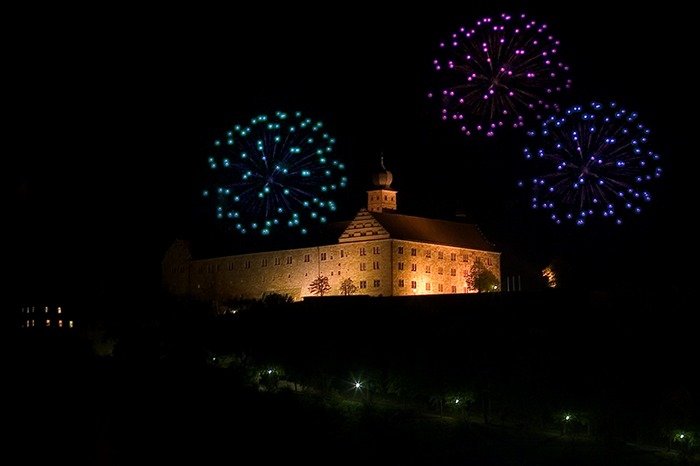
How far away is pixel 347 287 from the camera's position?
106688mm

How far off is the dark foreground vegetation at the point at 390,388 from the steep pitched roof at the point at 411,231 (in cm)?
1042

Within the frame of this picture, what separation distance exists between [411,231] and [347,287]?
19.5 feet

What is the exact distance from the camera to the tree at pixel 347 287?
106 meters

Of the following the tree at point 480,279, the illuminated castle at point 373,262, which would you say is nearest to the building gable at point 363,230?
the illuminated castle at point 373,262

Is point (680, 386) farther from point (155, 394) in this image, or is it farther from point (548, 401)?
point (155, 394)

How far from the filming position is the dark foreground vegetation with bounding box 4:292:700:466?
256ft

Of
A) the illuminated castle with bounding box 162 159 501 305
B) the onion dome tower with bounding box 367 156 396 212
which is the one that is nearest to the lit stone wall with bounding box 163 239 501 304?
the illuminated castle with bounding box 162 159 501 305

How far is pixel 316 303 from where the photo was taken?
320 ft

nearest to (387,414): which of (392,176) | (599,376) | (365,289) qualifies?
(599,376)

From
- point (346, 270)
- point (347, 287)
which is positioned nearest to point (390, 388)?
point (347, 287)

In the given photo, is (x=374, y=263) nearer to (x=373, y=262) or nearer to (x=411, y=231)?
(x=373, y=262)

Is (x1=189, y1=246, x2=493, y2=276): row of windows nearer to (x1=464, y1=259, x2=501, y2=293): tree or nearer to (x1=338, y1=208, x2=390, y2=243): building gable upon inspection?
(x1=338, y1=208, x2=390, y2=243): building gable

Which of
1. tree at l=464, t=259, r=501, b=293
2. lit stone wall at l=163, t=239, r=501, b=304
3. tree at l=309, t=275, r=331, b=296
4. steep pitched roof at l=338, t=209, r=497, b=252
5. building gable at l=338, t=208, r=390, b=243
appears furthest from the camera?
tree at l=309, t=275, r=331, b=296

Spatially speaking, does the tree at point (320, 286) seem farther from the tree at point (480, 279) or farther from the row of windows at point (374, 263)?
the tree at point (480, 279)
